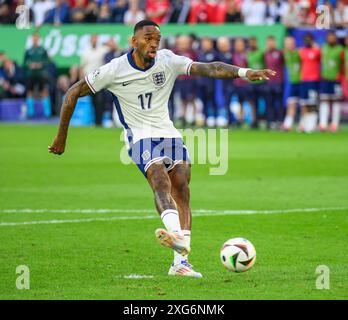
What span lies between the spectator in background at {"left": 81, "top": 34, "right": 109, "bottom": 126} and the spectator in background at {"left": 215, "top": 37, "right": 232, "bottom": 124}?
3.73m

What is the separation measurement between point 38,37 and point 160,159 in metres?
23.8

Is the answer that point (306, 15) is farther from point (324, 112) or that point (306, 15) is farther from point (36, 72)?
point (36, 72)

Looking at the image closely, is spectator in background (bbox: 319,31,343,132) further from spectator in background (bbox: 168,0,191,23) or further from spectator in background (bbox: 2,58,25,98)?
spectator in background (bbox: 2,58,25,98)

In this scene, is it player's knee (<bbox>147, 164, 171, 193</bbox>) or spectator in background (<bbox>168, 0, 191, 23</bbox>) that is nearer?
player's knee (<bbox>147, 164, 171, 193</bbox>)

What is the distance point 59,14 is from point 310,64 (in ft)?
32.4

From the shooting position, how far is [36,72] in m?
33.8

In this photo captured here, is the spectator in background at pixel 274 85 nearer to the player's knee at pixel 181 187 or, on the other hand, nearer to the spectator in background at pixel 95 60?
the spectator in background at pixel 95 60

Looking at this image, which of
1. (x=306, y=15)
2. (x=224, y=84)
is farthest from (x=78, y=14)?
(x=306, y=15)

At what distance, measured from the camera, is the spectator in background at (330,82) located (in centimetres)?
2970

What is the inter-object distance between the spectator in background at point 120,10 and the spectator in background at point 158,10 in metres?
0.83

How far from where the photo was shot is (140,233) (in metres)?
12.7

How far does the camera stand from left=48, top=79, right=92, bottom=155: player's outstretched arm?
10211 millimetres

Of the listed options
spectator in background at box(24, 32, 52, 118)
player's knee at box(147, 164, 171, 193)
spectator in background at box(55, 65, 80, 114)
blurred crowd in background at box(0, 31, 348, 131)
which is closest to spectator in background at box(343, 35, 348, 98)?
blurred crowd in background at box(0, 31, 348, 131)

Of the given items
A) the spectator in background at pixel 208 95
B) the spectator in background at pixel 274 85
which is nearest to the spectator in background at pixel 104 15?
the spectator in background at pixel 208 95
